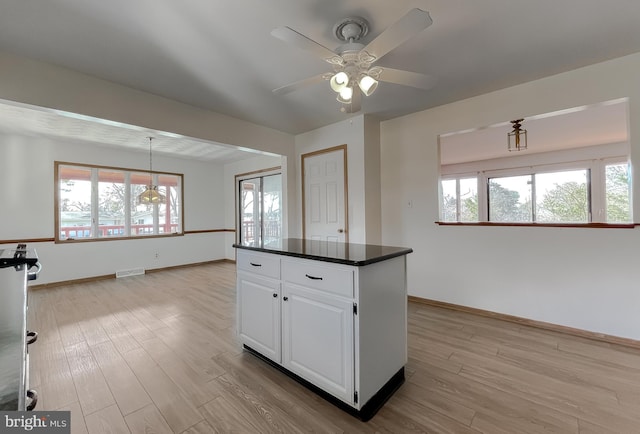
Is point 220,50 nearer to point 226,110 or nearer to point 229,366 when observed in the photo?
point 226,110

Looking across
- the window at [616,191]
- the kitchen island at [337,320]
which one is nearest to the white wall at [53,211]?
the kitchen island at [337,320]

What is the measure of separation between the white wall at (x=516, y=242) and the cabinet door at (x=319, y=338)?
2.28 meters

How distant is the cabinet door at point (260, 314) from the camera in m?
1.98

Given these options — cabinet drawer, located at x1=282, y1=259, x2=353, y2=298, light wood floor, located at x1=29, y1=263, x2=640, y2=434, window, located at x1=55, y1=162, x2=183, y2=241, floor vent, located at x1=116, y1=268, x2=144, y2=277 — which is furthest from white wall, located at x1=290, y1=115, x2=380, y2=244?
floor vent, located at x1=116, y1=268, x2=144, y2=277

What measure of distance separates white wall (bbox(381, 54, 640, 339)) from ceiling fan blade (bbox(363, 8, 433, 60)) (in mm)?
2063

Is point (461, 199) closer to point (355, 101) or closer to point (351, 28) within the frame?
point (355, 101)

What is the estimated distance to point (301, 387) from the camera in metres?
1.82

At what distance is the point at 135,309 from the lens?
11.0ft

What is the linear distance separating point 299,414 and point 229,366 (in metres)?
0.78

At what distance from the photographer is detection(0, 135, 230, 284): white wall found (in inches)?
163

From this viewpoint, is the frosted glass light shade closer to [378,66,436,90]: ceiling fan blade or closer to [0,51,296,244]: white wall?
[378,66,436,90]: ceiling fan blade

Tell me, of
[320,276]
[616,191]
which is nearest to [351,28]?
[320,276]

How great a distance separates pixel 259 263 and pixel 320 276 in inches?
26.2

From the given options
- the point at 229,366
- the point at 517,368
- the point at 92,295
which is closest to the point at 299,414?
the point at 229,366
